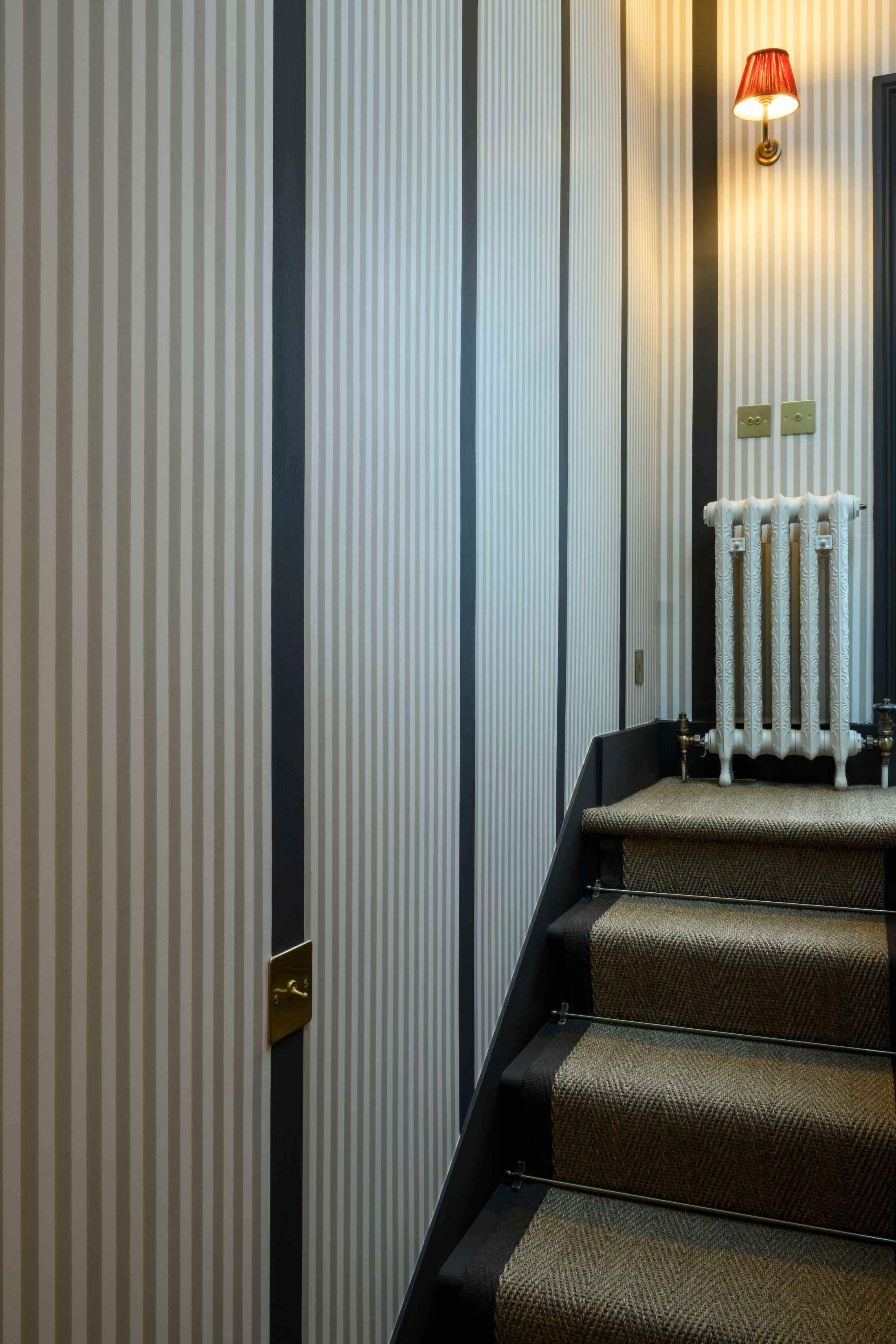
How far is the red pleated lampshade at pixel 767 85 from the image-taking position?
2.95m

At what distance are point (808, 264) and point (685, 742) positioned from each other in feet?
5.01

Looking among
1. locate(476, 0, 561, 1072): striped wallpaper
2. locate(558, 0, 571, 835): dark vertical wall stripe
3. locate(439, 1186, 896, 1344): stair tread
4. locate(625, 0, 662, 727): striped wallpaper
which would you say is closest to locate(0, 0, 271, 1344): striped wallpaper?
locate(439, 1186, 896, 1344): stair tread

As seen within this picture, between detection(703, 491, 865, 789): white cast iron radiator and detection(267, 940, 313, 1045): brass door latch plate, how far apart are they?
2.07 metres

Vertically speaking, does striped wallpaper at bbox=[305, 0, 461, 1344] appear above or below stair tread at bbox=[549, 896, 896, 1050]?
above

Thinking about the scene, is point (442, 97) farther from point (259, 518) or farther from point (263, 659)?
→ point (263, 659)

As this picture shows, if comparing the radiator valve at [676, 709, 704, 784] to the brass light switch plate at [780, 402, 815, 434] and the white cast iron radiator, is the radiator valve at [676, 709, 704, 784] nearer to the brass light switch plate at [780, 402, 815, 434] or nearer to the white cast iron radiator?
the white cast iron radiator

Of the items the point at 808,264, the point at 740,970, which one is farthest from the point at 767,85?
the point at 740,970

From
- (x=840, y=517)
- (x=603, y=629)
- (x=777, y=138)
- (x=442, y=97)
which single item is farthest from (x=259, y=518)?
(x=777, y=138)

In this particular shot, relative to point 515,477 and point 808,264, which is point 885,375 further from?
point 515,477

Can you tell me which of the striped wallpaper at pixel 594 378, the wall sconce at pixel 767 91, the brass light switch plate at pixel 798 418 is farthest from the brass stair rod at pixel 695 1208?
the wall sconce at pixel 767 91

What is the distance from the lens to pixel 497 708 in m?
1.75

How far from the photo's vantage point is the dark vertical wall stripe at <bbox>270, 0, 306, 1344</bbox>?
1069 millimetres

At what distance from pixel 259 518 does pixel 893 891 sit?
166cm

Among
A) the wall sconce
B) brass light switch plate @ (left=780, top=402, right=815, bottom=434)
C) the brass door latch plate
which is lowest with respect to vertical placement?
the brass door latch plate
